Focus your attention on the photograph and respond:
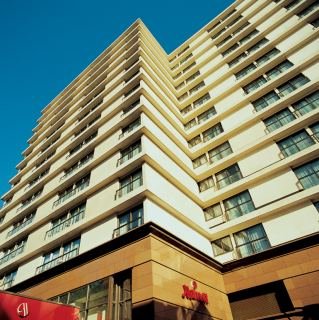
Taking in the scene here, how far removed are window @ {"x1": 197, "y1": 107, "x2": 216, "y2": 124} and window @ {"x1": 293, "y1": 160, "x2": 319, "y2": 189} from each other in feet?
31.5

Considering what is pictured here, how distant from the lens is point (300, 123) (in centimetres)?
1716

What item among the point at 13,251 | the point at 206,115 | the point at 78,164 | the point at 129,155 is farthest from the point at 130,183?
the point at 13,251

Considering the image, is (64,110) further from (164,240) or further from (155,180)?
(164,240)

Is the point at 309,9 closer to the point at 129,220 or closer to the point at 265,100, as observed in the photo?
the point at 265,100

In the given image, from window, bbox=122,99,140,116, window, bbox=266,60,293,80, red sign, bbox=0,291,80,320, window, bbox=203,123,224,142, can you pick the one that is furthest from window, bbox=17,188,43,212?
window, bbox=266,60,293,80

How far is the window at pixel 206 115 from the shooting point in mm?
24059

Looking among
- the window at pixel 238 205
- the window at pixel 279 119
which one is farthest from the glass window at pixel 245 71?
the window at pixel 238 205

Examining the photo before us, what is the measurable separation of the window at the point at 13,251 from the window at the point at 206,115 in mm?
17760

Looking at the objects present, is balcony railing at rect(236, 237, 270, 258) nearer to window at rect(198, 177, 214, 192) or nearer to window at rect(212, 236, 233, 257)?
window at rect(212, 236, 233, 257)

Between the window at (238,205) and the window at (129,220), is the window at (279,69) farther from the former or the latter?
the window at (129,220)

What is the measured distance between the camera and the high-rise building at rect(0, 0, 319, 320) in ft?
40.9

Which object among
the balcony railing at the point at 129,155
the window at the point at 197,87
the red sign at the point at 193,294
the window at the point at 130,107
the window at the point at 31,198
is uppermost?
the window at the point at 197,87

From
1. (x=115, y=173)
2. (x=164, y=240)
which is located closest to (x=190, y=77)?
(x=115, y=173)

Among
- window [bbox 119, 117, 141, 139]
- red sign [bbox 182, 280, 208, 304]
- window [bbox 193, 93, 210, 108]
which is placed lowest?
red sign [bbox 182, 280, 208, 304]
